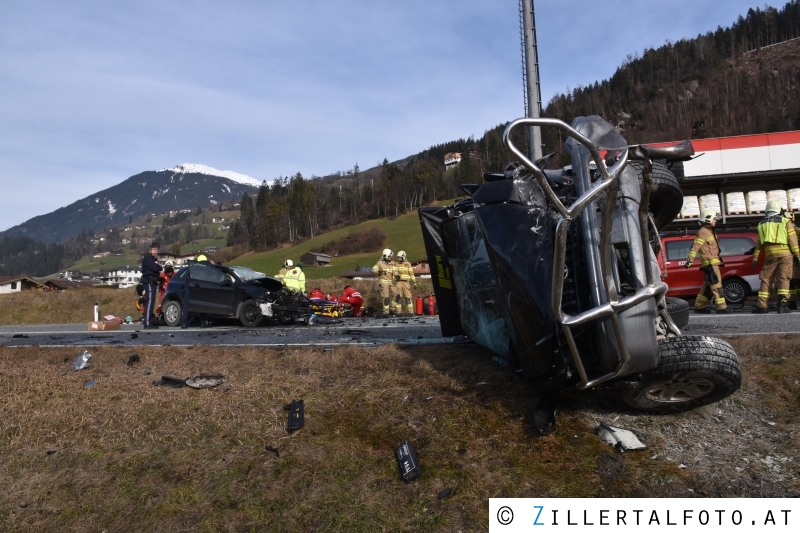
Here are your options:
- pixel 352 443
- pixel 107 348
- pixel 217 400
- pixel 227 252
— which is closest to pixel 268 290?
pixel 107 348

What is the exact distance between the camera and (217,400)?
452 centimetres

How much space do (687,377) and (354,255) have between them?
71551 millimetres

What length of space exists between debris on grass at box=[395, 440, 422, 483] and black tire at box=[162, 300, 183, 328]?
32.1ft

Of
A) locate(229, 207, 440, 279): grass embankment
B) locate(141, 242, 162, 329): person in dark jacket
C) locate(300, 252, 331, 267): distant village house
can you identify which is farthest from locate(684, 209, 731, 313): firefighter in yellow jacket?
locate(300, 252, 331, 267): distant village house

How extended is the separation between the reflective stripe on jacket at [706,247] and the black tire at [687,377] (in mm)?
7102

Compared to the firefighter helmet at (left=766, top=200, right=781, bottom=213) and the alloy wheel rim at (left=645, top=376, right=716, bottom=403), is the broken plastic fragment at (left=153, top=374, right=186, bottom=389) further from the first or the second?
the firefighter helmet at (left=766, top=200, right=781, bottom=213)

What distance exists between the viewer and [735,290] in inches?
466

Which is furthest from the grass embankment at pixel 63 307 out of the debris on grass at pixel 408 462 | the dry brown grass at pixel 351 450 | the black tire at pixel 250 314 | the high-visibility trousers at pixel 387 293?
the debris on grass at pixel 408 462

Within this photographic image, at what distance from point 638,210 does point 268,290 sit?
31.0 feet

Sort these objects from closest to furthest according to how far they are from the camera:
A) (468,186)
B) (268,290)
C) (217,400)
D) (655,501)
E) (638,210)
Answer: (655,501)
(638,210)
(217,400)
(468,186)
(268,290)

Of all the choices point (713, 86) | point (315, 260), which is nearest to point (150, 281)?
point (315, 260)

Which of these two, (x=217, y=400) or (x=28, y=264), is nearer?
(x=217, y=400)

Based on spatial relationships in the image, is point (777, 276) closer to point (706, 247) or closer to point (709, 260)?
point (709, 260)

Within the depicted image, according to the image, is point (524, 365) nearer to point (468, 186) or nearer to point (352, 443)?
point (352, 443)
